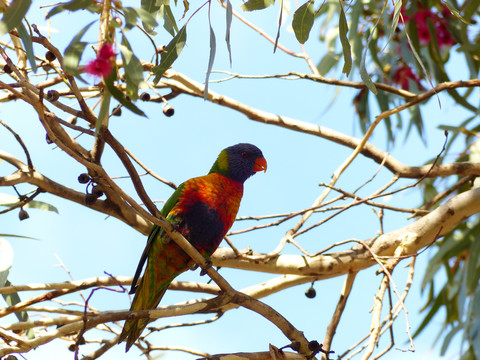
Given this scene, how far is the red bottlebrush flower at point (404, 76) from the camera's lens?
3.46 metres

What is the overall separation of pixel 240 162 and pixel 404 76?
146cm

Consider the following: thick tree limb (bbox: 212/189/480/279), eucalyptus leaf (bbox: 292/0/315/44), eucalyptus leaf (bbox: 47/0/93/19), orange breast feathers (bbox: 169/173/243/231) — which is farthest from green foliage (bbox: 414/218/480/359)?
eucalyptus leaf (bbox: 47/0/93/19)

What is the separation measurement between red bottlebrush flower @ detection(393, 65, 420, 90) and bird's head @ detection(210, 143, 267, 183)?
1.27 metres

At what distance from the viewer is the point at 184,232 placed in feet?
7.25

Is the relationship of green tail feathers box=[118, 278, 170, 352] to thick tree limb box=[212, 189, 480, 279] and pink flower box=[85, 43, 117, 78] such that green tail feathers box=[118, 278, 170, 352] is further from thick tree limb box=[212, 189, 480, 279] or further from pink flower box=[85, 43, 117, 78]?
pink flower box=[85, 43, 117, 78]

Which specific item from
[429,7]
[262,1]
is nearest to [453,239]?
[429,7]

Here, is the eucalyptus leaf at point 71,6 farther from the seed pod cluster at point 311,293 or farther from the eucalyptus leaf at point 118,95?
the seed pod cluster at point 311,293

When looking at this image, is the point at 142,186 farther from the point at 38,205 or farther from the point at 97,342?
the point at 97,342

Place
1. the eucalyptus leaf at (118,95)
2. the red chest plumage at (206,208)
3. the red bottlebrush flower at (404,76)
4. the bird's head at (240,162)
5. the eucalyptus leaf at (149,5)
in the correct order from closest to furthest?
the eucalyptus leaf at (118,95) < the eucalyptus leaf at (149,5) < the red chest plumage at (206,208) < the bird's head at (240,162) < the red bottlebrush flower at (404,76)

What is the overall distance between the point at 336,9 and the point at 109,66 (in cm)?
244

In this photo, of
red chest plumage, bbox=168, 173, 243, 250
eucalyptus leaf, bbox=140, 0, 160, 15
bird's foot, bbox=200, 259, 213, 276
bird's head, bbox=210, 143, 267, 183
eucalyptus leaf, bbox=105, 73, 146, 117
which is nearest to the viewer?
eucalyptus leaf, bbox=105, 73, 146, 117

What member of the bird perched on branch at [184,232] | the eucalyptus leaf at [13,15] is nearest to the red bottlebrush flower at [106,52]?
the eucalyptus leaf at [13,15]

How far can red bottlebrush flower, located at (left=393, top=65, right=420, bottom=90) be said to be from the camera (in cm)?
346

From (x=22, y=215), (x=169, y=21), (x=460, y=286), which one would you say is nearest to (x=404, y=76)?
(x=460, y=286)
